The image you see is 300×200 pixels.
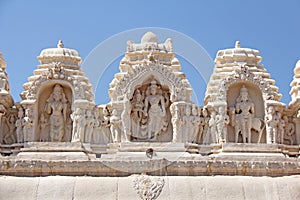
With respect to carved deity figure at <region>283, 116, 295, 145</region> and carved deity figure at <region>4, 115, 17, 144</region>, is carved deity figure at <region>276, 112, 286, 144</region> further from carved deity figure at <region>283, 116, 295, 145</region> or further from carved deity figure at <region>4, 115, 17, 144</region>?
carved deity figure at <region>4, 115, 17, 144</region>

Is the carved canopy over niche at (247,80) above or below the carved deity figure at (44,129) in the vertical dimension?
above

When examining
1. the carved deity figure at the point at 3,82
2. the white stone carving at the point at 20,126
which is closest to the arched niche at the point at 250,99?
the white stone carving at the point at 20,126

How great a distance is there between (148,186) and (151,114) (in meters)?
3.39

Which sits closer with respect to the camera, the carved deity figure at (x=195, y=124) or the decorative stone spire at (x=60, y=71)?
the carved deity figure at (x=195, y=124)

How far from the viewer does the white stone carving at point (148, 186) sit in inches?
730

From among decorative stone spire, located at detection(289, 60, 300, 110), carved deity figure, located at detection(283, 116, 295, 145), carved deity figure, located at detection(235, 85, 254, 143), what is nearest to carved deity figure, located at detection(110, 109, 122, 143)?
carved deity figure, located at detection(235, 85, 254, 143)

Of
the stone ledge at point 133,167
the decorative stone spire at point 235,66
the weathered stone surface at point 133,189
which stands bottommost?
the weathered stone surface at point 133,189

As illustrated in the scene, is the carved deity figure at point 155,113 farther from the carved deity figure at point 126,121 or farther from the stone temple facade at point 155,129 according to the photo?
the carved deity figure at point 126,121

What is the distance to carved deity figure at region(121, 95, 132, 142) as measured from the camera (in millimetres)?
20672

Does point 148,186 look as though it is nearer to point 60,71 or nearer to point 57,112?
point 57,112

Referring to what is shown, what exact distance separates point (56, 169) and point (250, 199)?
6.65 metres

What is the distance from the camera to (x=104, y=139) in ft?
69.3

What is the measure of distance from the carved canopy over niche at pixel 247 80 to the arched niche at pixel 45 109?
5801 millimetres

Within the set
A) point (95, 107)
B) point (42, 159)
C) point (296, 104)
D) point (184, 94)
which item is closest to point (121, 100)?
point (95, 107)
